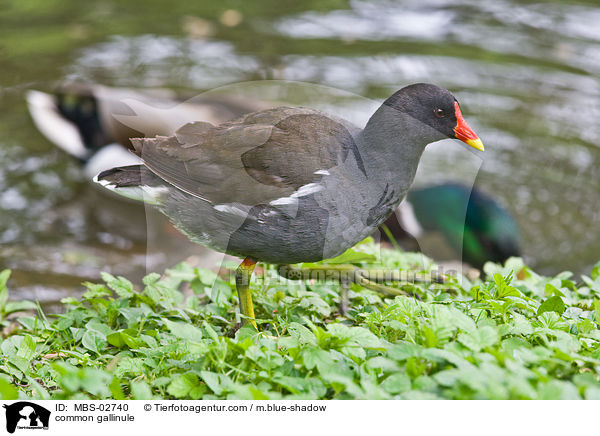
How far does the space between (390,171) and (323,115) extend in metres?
0.46

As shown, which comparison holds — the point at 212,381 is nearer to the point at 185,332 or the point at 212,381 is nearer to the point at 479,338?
the point at 185,332

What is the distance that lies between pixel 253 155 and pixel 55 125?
465 centimetres

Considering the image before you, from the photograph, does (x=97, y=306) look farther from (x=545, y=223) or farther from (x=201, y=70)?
(x=201, y=70)

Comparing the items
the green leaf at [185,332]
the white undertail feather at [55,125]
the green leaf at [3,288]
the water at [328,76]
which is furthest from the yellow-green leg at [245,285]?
the white undertail feather at [55,125]

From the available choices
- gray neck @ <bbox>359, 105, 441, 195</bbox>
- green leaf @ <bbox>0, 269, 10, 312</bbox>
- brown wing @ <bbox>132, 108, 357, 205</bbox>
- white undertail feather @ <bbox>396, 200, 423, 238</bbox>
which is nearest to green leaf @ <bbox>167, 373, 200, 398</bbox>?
brown wing @ <bbox>132, 108, 357, 205</bbox>

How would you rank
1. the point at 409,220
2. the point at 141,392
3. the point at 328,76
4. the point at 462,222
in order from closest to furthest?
the point at 141,392 < the point at 462,222 < the point at 409,220 < the point at 328,76

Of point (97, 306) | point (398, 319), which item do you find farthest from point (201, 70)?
point (398, 319)

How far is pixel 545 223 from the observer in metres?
6.75

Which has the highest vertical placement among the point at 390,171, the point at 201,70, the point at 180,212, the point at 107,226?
the point at 390,171

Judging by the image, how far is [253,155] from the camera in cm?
324

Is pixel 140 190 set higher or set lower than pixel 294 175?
lower

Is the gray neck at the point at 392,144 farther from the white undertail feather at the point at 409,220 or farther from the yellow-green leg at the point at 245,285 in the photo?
the white undertail feather at the point at 409,220
